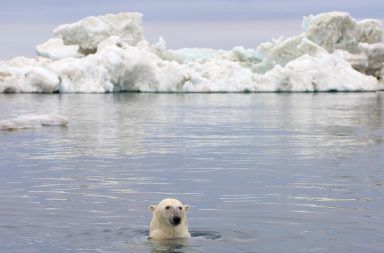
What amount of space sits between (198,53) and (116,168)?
77.1 m

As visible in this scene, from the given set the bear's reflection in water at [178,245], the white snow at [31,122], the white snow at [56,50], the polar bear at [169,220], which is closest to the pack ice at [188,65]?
the white snow at [56,50]

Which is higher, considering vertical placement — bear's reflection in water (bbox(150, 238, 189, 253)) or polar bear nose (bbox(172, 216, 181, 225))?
polar bear nose (bbox(172, 216, 181, 225))

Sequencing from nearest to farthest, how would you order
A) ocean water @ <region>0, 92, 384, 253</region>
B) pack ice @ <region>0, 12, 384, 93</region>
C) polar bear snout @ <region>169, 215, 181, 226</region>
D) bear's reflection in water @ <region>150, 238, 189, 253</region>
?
1. polar bear snout @ <region>169, 215, 181, 226</region>
2. bear's reflection in water @ <region>150, 238, 189, 253</region>
3. ocean water @ <region>0, 92, 384, 253</region>
4. pack ice @ <region>0, 12, 384, 93</region>

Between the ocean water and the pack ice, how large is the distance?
36548 mm

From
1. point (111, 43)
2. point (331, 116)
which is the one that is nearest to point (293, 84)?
point (111, 43)

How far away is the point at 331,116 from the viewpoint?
4194cm

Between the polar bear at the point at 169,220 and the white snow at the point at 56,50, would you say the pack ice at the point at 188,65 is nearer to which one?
the white snow at the point at 56,50

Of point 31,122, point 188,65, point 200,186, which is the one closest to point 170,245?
point 200,186

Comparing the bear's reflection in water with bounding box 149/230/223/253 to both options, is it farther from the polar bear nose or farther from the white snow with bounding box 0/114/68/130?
the white snow with bounding box 0/114/68/130

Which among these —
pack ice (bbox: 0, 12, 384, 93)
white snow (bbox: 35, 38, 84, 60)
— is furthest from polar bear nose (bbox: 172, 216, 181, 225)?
white snow (bbox: 35, 38, 84, 60)

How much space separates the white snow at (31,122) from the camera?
107 ft

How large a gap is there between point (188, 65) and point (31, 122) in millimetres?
46096

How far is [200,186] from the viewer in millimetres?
17516

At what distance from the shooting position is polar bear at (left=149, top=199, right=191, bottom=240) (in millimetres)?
10945
